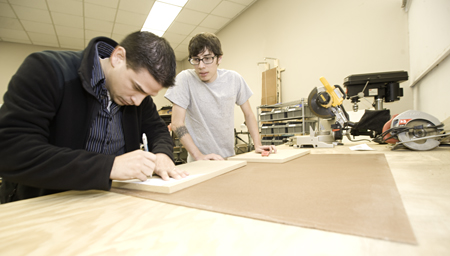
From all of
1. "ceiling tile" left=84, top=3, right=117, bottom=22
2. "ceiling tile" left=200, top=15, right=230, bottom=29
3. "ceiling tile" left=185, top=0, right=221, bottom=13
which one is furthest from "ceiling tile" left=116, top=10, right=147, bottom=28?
"ceiling tile" left=200, top=15, right=230, bottom=29

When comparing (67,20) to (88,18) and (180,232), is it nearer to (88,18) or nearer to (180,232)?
(88,18)

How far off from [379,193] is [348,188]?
2.7 inches

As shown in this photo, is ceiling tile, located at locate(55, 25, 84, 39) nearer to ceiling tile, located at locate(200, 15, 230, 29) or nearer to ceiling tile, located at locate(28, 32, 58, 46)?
ceiling tile, located at locate(28, 32, 58, 46)

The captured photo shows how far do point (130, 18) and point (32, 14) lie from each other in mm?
1701

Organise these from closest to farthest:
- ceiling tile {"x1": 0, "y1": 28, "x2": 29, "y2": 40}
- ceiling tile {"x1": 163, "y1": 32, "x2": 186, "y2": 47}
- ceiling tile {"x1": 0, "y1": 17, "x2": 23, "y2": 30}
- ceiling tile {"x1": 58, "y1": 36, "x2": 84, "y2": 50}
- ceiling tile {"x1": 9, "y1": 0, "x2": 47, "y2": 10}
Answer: ceiling tile {"x1": 9, "y1": 0, "x2": 47, "y2": 10} → ceiling tile {"x1": 0, "y1": 17, "x2": 23, "y2": 30} → ceiling tile {"x1": 0, "y1": 28, "x2": 29, "y2": 40} → ceiling tile {"x1": 58, "y1": 36, "x2": 84, "y2": 50} → ceiling tile {"x1": 163, "y1": 32, "x2": 186, "y2": 47}

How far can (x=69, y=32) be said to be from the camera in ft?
16.0

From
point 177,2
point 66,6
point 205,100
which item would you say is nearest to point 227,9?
point 177,2

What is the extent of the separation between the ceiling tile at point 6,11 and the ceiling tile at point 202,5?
308 cm

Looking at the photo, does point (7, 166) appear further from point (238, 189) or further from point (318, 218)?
point (318, 218)

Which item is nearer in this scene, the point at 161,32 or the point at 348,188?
the point at 348,188

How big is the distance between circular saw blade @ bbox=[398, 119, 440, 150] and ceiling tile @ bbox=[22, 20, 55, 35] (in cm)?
607

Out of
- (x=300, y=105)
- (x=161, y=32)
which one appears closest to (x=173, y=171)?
(x=300, y=105)

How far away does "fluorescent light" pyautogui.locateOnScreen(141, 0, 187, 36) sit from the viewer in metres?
4.12

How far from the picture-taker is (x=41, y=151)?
1.93 feet
